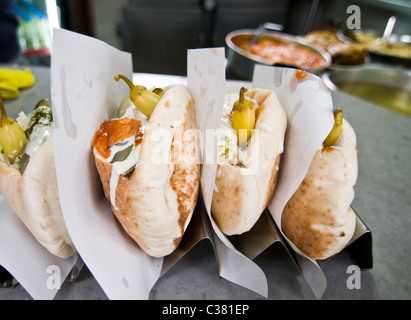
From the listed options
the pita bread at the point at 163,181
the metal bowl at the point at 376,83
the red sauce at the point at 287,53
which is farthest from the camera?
the metal bowl at the point at 376,83

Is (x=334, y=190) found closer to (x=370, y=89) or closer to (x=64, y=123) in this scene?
(x=64, y=123)

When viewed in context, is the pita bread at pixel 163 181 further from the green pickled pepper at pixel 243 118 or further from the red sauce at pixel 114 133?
the green pickled pepper at pixel 243 118

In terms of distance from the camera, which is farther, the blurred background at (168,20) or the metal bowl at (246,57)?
the blurred background at (168,20)

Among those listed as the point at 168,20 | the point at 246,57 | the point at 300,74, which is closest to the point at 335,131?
the point at 300,74

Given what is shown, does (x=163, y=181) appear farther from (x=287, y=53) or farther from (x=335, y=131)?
(x=287, y=53)

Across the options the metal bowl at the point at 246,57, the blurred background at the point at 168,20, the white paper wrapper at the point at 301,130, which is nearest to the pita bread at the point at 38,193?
the white paper wrapper at the point at 301,130

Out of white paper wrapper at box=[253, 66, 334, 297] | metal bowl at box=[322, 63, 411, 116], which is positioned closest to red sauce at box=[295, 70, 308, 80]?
white paper wrapper at box=[253, 66, 334, 297]
